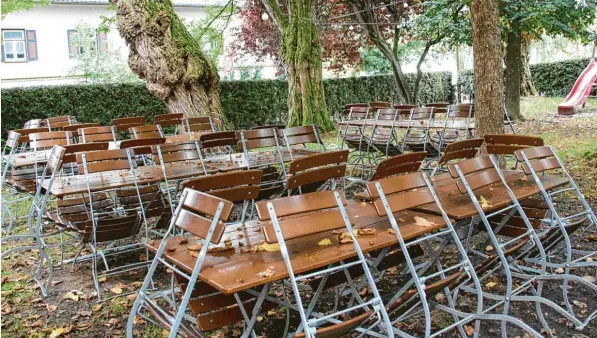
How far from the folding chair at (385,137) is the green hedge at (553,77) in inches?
548

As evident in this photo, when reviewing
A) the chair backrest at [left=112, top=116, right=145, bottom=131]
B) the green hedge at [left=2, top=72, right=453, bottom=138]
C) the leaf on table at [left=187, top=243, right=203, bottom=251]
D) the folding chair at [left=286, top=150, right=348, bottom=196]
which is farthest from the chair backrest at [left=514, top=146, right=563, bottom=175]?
the green hedge at [left=2, top=72, right=453, bottom=138]

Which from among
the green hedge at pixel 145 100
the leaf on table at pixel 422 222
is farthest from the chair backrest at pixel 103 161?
the green hedge at pixel 145 100

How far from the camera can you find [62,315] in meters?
4.00

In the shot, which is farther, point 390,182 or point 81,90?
point 81,90

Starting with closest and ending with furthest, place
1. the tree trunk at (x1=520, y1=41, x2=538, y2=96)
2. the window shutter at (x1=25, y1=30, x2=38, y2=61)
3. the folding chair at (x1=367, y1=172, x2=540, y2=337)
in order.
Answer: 1. the folding chair at (x1=367, y1=172, x2=540, y2=337)
2. the tree trunk at (x1=520, y1=41, x2=538, y2=96)
3. the window shutter at (x1=25, y1=30, x2=38, y2=61)

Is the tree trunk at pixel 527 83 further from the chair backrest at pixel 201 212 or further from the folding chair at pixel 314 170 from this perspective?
the chair backrest at pixel 201 212

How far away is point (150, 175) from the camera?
499 centimetres

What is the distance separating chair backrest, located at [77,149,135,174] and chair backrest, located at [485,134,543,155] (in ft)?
11.2

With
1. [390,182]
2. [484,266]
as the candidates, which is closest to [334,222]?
[390,182]

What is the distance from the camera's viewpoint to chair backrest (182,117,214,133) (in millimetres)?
8500

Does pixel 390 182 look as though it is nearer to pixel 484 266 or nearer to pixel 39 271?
pixel 484 266

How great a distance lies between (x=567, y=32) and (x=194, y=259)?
11.8 metres

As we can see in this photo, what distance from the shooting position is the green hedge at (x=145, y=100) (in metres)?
12.7

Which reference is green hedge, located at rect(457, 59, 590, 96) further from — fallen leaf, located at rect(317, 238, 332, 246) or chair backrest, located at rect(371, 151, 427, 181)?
fallen leaf, located at rect(317, 238, 332, 246)
